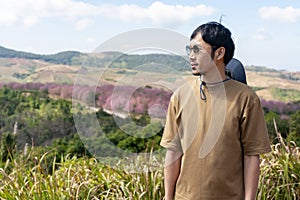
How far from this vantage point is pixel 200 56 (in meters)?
1.73

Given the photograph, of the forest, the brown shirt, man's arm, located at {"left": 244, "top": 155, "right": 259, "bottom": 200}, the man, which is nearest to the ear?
the man

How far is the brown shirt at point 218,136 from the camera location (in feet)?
5.61

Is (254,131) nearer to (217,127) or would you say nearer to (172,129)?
(217,127)

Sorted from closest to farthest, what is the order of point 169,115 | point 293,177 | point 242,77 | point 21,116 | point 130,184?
point 169,115 → point 242,77 → point 130,184 → point 293,177 → point 21,116

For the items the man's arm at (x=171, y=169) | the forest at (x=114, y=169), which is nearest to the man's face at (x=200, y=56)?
the man's arm at (x=171, y=169)

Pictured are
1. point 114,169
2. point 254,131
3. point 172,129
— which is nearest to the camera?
point 254,131

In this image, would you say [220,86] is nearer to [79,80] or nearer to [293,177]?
[79,80]

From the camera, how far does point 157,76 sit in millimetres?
2432

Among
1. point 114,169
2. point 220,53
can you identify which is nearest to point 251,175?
point 220,53

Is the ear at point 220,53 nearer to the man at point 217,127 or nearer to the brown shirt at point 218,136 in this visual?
the man at point 217,127

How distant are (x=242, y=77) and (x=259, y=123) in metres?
0.34

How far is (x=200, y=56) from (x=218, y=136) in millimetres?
306

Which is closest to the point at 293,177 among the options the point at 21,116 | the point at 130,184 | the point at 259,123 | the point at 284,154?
the point at 284,154

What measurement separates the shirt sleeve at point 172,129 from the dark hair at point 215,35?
26 centimetres
